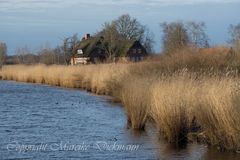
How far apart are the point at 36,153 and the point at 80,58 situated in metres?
66.0

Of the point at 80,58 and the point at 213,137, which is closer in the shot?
the point at 213,137

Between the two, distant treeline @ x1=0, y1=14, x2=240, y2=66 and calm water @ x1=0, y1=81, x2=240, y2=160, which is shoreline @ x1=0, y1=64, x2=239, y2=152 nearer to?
calm water @ x1=0, y1=81, x2=240, y2=160

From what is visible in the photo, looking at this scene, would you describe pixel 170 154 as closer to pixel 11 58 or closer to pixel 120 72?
pixel 120 72

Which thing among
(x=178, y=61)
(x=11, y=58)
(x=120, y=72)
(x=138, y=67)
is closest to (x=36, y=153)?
(x=178, y=61)

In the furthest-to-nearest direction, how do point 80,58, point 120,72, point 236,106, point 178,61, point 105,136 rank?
point 80,58 → point 120,72 → point 178,61 → point 105,136 → point 236,106

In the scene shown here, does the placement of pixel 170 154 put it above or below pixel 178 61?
below

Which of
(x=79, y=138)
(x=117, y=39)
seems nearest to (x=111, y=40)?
(x=117, y=39)

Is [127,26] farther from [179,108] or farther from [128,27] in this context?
[179,108]

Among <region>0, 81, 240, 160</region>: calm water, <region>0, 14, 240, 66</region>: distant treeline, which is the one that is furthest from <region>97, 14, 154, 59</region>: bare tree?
<region>0, 81, 240, 160</region>: calm water

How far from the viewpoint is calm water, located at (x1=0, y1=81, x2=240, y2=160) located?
12219mm

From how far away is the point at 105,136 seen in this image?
14781 millimetres

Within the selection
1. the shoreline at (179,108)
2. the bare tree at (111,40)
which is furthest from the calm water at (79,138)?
the bare tree at (111,40)

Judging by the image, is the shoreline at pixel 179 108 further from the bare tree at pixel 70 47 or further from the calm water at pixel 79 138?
the bare tree at pixel 70 47

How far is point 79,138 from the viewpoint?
570 inches
